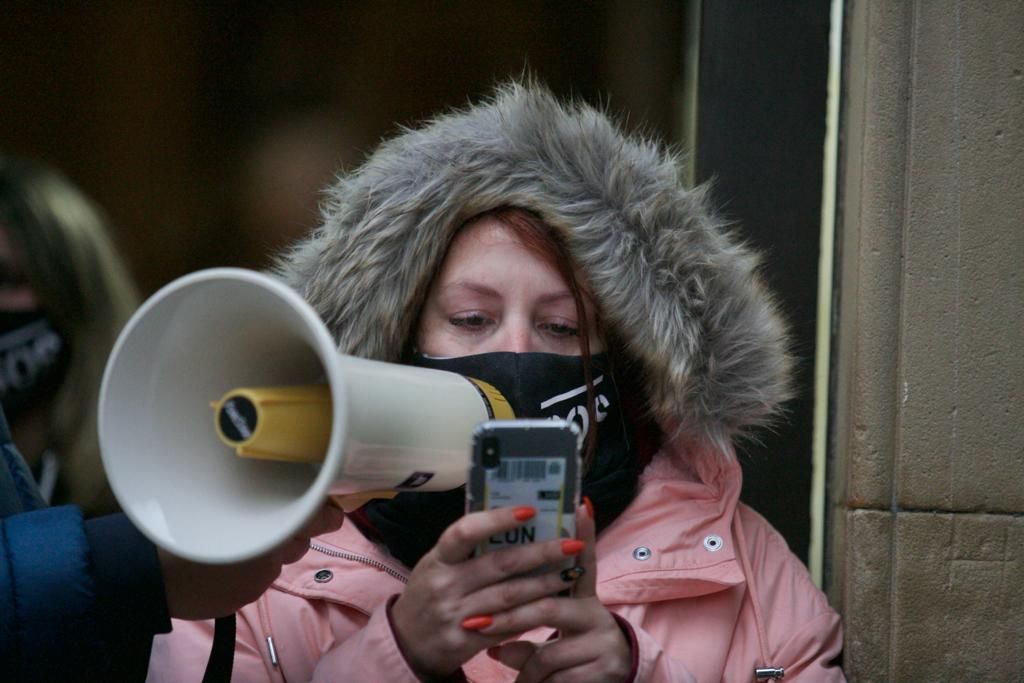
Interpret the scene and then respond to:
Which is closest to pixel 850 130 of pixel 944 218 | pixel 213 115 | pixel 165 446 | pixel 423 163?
pixel 944 218

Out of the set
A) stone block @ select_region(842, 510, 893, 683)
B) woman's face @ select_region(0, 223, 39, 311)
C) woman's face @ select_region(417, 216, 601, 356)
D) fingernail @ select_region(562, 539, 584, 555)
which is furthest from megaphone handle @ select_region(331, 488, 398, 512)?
woman's face @ select_region(0, 223, 39, 311)

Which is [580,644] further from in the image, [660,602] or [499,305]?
[499,305]

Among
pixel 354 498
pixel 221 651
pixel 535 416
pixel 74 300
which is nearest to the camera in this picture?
pixel 354 498

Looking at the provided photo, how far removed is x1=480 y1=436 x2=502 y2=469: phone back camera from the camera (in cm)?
176

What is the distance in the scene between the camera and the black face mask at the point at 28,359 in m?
3.48

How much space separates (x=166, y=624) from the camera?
73.9 inches

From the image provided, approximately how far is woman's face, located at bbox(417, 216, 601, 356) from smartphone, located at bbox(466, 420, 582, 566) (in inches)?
29.3

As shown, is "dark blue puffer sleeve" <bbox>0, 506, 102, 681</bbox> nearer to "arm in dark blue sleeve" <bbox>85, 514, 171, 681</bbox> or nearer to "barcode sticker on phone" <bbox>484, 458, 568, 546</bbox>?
"arm in dark blue sleeve" <bbox>85, 514, 171, 681</bbox>

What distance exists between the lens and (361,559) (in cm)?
251

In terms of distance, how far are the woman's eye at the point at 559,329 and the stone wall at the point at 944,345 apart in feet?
2.27

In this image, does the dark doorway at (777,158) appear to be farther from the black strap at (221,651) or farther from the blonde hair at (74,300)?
the blonde hair at (74,300)

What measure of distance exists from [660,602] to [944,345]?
0.86m

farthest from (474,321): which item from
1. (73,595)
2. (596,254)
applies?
(73,595)

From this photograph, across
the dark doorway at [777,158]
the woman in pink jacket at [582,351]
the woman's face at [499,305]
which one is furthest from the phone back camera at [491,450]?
the dark doorway at [777,158]
